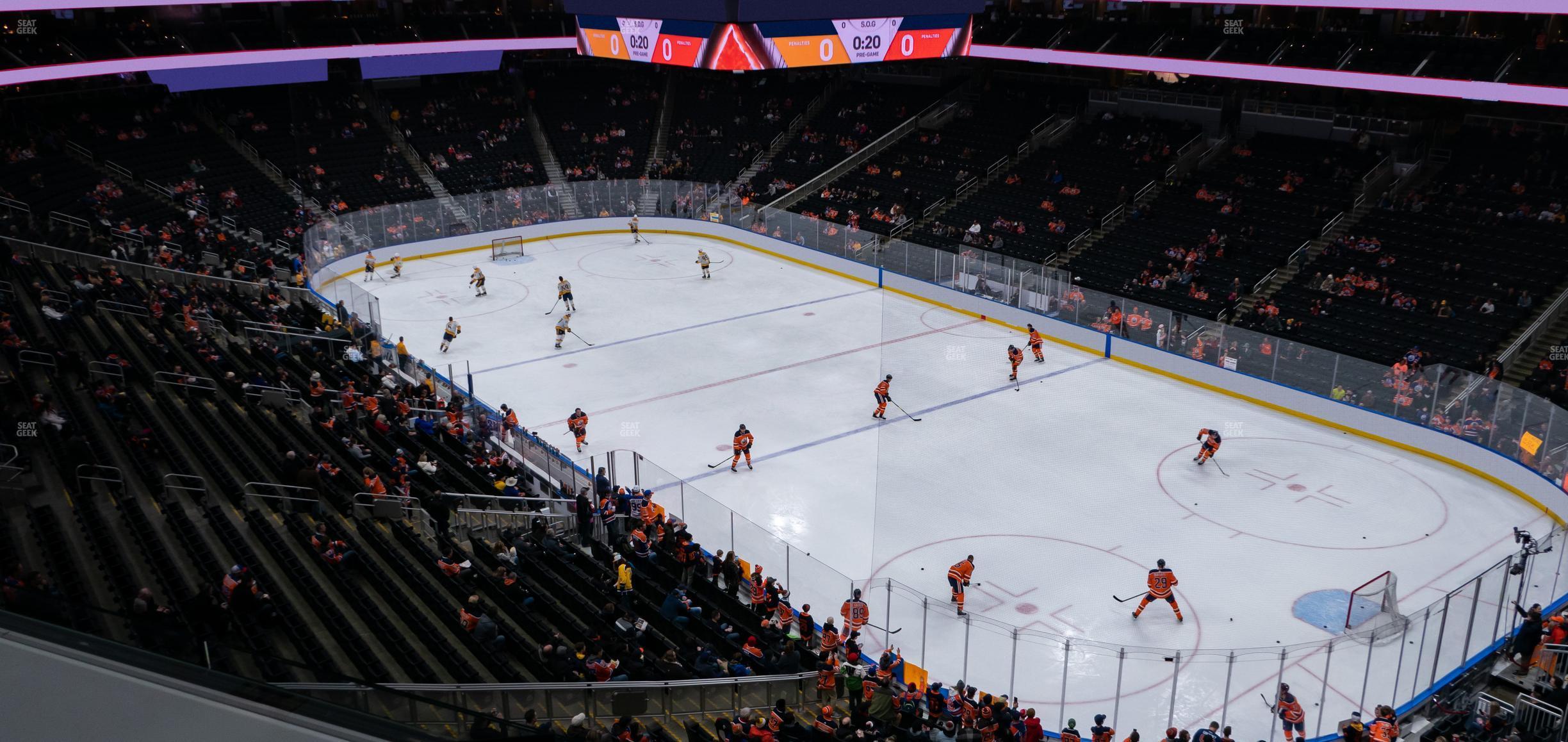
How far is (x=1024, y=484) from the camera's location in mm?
18797

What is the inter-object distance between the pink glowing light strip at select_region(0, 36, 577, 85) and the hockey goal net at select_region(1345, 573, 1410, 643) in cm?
3096

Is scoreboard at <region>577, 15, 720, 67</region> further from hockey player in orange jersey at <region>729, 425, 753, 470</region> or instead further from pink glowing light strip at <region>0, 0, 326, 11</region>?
pink glowing light strip at <region>0, 0, 326, 11</region>

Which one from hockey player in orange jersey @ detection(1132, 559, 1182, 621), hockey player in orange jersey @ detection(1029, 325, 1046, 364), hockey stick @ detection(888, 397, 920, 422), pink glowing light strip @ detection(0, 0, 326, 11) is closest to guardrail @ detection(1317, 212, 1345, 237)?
hockey player in orange jersey @ detection(1029, 325, 1046, 364)

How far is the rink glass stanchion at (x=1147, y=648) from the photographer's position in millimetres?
12492

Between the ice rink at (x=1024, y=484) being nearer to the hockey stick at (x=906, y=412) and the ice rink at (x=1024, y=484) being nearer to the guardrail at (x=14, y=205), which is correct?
the hockey stick at (x=906, y=412)

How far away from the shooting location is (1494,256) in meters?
23.7

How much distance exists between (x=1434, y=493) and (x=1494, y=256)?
8.30m

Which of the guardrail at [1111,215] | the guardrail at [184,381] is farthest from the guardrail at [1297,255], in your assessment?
the guardrail at [184,381]

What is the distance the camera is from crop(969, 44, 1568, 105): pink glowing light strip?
22.9 metres

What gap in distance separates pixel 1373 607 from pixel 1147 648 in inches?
165

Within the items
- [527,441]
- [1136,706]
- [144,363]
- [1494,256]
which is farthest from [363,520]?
[1494,256]

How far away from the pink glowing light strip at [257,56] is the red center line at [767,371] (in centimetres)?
1746

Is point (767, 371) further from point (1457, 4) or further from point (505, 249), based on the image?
point (1457, 4)

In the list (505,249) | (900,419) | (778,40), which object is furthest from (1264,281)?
(505,249)
